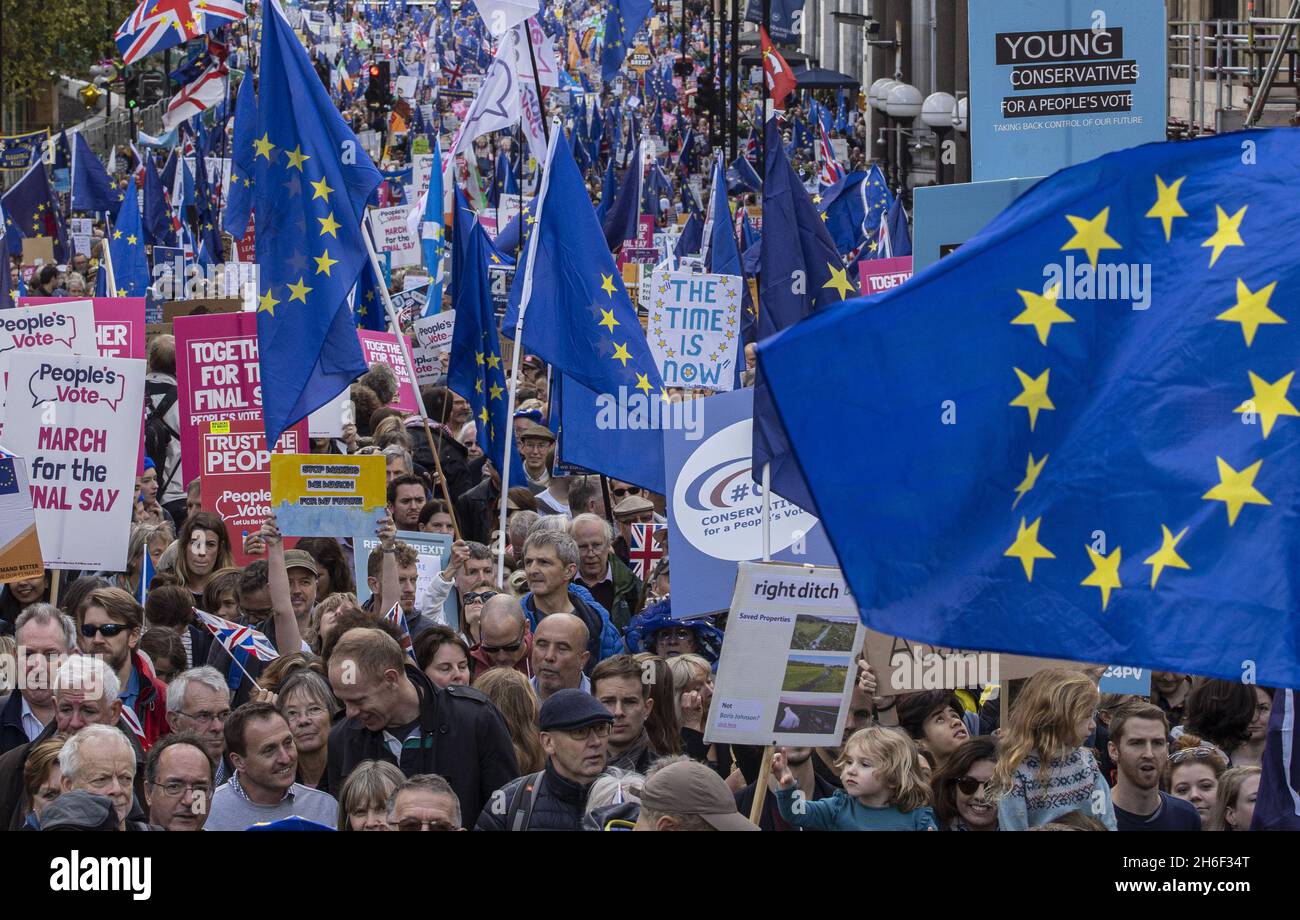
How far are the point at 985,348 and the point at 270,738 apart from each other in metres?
2.61

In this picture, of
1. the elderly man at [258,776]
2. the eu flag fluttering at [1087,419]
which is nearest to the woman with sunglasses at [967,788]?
the eu flag fluttering at [1087,419]

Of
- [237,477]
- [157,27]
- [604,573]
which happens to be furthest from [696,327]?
[157,27]

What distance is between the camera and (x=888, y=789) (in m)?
6.51

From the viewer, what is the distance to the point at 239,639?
27.5 ft

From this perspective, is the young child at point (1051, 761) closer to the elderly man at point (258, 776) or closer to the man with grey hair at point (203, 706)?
the elderly man at point (258, 776)

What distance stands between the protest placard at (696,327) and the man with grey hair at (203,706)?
6.82m

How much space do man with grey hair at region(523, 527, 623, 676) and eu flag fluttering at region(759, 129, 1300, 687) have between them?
3.84 meters

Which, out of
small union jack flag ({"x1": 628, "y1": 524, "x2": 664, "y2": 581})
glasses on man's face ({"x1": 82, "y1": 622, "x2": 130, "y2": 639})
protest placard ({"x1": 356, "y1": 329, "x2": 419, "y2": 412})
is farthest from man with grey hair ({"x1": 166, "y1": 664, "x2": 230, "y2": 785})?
protest placard ({"x1": 356, "y1": 329, "x2": 419, "y2": 412})

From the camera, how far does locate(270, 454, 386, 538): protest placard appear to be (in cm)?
939

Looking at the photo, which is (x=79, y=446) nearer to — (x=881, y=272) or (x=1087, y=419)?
(x=1087, y=419)

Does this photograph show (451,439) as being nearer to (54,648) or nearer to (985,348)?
(54,648)

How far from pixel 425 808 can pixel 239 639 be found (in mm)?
2744

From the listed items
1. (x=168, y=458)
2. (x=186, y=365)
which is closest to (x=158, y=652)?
(x=186, y=365)

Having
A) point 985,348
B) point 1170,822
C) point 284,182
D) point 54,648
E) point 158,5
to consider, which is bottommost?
point 1170,822
